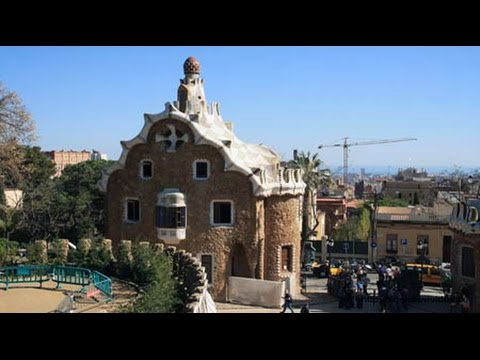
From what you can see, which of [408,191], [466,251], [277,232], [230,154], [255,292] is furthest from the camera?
[408,191]

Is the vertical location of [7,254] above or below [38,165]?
below

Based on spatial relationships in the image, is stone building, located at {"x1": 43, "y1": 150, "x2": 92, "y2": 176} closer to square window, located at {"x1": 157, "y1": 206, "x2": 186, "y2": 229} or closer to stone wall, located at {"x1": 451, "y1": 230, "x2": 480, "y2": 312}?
square window, located at {"x1": 157, "y1": 206, "x2": 186, "y2": 229}

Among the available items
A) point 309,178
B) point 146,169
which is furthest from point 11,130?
point 309,178

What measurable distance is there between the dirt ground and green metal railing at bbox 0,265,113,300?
0.53ft

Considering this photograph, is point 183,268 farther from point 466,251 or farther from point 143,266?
point 466,251

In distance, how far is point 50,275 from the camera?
1552 cm

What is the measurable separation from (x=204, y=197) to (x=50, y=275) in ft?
28.1

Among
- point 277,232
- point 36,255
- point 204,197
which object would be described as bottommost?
point 277,232

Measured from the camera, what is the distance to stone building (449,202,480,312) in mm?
20406

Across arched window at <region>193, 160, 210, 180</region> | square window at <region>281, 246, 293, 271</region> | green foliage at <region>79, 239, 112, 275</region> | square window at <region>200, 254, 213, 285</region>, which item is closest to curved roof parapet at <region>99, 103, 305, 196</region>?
arched window at <region>193, 160, 210, 180</region>
